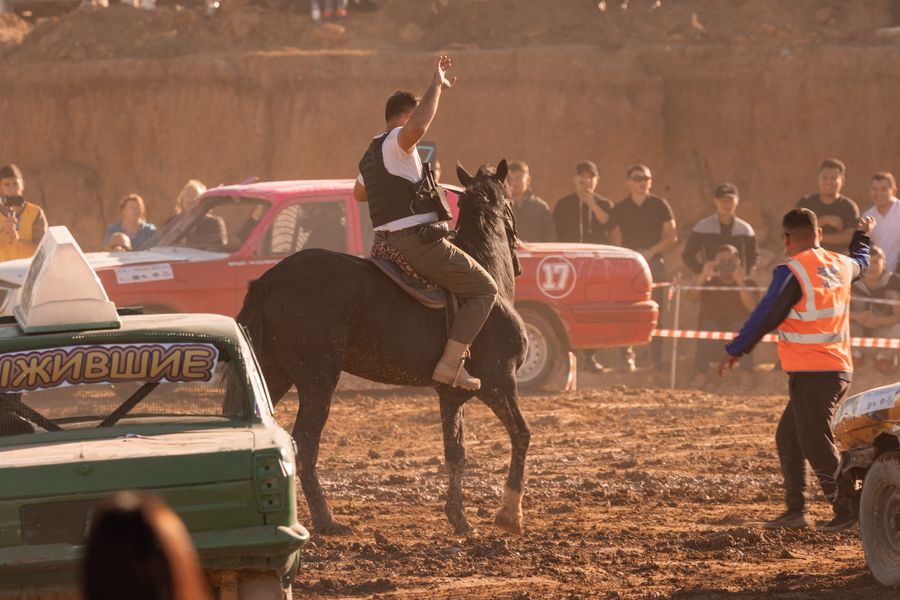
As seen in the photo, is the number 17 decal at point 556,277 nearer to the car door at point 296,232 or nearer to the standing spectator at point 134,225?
the car door at point 296,232

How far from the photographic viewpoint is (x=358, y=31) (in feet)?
86.5

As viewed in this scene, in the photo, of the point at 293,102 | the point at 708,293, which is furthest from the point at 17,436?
the point at 293,102

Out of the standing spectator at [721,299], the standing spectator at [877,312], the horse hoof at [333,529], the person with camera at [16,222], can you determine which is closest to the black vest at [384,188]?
the horse hoof at [333,529]

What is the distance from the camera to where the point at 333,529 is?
379 inches

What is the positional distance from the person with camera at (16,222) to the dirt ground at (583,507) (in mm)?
3295

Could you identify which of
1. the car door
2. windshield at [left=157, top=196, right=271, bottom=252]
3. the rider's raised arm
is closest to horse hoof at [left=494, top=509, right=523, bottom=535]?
the rider's raised arm

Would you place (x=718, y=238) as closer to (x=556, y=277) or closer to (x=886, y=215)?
(x=886, y=215)

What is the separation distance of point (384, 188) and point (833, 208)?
9517 mm

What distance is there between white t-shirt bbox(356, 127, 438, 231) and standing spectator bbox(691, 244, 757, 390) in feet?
28.9

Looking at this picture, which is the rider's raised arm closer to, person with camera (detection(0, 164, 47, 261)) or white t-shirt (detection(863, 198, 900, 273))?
person with camera (detection(0, 164, 47, 261))

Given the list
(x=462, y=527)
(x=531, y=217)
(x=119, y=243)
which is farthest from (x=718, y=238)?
(x=462, y=527)

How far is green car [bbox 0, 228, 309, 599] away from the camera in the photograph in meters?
5.94

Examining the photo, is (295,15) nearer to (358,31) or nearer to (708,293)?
(358,31)

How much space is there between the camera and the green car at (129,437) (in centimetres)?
594
